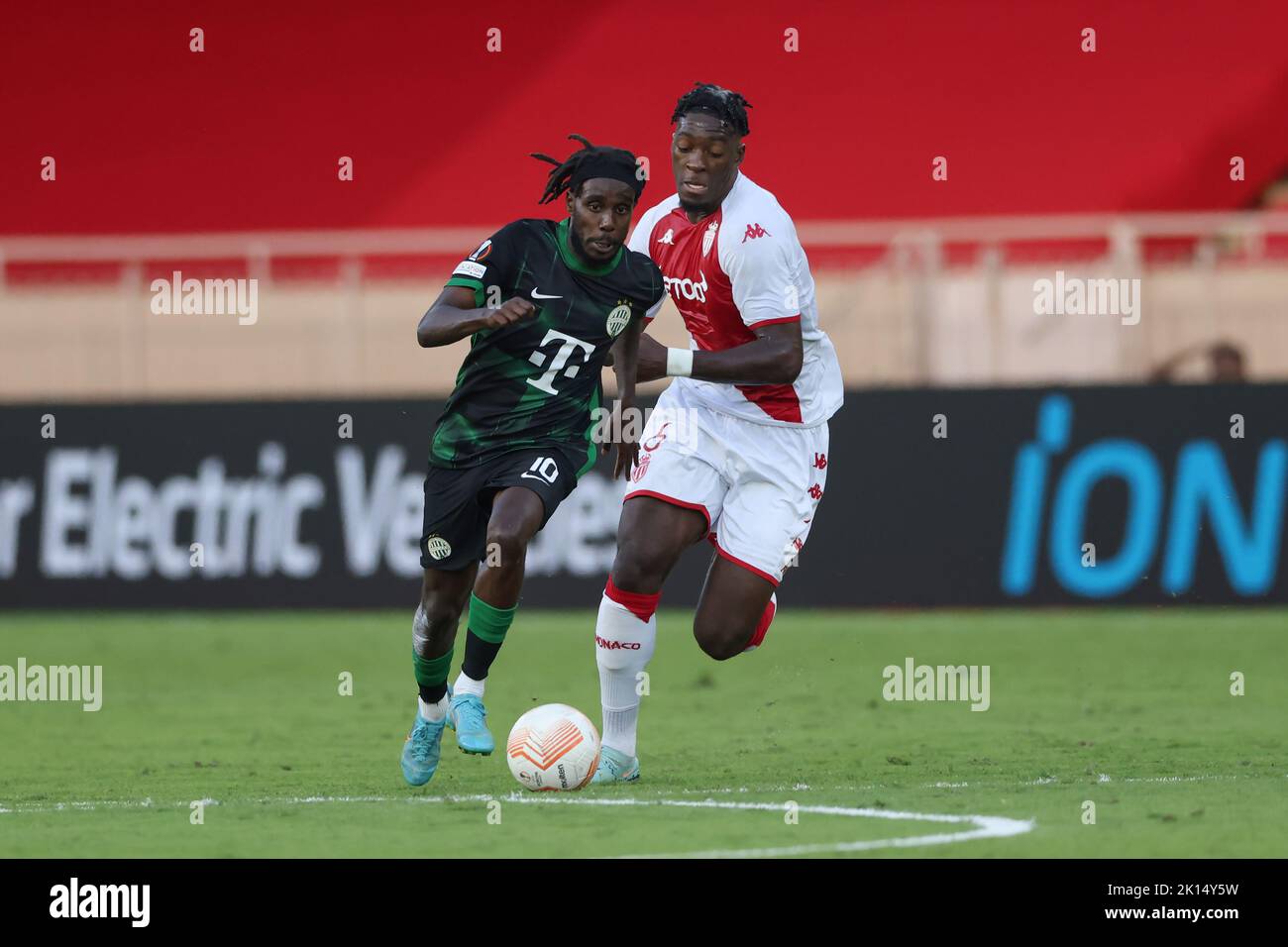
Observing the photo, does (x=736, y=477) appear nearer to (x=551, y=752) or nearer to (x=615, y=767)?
(x=615, y=767)

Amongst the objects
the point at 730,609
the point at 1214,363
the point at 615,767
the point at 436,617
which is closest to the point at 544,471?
the point at 436,617

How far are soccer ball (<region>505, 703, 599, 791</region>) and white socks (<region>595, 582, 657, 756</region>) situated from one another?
1.53 feet

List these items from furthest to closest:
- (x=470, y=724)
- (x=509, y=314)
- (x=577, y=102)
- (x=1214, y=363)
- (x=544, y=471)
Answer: (x=577, y=102) → (x=1214, y=363) → (x=544, y=471) → (x=470, y=724) → (x=509, y=314)

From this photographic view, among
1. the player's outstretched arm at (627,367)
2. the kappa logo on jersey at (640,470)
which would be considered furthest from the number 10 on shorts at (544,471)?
the kappa logo on jersey at (640,470)

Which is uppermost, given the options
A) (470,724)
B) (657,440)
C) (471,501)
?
(657,440)

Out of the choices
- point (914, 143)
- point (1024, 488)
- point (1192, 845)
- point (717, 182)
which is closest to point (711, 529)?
point (717, 182)

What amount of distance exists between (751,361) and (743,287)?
310 millimetres

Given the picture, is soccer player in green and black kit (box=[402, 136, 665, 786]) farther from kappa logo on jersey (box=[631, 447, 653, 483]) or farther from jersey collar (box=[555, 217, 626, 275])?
kappa logo on jersey (box=[631, 447, 653, 483])

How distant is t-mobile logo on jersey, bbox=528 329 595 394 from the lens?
862cm

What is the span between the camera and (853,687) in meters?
12.3

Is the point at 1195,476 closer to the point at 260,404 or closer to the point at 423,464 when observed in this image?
the point at 423,464

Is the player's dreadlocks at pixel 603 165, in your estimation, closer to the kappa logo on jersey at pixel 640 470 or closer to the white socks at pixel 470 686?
the kappa logo on jersey at pixel 640 470

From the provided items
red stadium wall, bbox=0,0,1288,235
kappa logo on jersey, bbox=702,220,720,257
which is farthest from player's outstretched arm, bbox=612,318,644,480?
red stadium wall, bbox=0,0,1288,235

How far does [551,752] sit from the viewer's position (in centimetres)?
795
